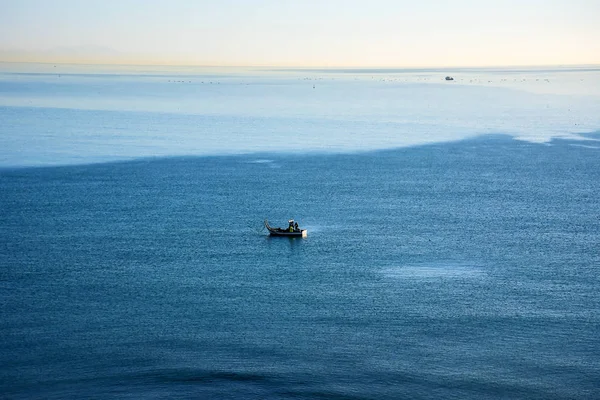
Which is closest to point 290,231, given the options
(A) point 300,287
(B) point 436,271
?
(A) point 300,287

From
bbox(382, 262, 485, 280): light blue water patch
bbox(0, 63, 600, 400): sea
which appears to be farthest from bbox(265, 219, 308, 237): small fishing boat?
bbox(382, 262, 485, 280): light blue water patch

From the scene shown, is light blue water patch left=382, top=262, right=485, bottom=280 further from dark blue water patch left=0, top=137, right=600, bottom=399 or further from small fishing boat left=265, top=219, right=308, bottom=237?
small fishing boat left=265, top=219, right=308, bottom=237

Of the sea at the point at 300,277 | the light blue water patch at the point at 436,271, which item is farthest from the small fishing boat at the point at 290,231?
the light blue water patch at the point at 436,271

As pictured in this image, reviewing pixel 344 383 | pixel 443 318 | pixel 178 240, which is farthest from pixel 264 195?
pixel 344 383

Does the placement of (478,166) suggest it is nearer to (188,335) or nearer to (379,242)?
(379,242)

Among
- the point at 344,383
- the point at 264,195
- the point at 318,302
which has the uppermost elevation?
the point at 264,195

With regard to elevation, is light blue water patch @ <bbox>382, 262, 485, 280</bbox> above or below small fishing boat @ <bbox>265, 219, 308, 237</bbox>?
below

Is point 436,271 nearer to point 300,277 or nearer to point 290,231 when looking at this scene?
point 300,277
